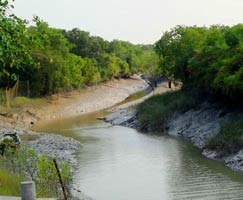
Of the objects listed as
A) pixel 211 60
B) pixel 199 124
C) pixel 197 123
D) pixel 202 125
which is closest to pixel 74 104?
pixel 197 123

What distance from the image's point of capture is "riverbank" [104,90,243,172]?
30.2 metres

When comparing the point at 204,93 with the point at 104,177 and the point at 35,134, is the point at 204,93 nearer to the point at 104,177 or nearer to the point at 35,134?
the point at 35,134

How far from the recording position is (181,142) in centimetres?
3628

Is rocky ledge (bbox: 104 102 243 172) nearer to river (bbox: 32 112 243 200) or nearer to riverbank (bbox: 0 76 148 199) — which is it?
river (bbox: 32 112 243 200)

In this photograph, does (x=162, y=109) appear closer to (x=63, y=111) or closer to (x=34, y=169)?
(x=63, y=111)

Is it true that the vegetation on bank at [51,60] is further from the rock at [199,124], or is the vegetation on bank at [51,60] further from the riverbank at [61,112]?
the rock at [199,124]

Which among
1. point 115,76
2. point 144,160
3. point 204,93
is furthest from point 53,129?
point 115,76

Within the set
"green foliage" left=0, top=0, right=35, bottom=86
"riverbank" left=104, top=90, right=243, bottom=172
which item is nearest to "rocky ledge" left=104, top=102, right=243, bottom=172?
"riverbank" left=104, top=90, right=243, bottom=172

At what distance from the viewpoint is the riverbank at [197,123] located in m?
30.2

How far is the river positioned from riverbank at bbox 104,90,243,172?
885mm

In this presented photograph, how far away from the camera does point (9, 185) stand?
18.2 metres

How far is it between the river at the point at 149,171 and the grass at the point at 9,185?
428cm

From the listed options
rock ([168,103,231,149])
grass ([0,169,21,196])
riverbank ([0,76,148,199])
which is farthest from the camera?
rock ([168,103,231,149])

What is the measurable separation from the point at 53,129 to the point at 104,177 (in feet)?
72.0
